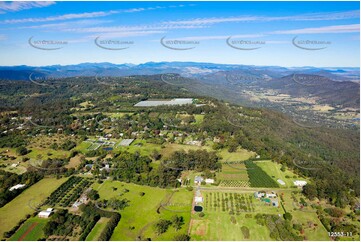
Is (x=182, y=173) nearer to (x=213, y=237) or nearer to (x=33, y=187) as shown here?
(x=213, y=237)

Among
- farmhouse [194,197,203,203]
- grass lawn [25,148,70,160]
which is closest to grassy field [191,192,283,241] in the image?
farmhouse [194,197,203,203]

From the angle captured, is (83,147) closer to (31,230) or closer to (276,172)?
(31,230)

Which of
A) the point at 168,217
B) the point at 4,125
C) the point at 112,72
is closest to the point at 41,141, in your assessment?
the point at 4,125

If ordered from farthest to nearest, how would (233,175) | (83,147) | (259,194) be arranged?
(83,147), (233,175), (259,194)

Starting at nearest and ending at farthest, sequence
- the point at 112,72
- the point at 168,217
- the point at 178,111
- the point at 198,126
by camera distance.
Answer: the point at 168,217
the point at 198,126
the point at 178,111
the point at 112,72

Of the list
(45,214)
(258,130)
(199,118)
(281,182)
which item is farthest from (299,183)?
(199,118)
